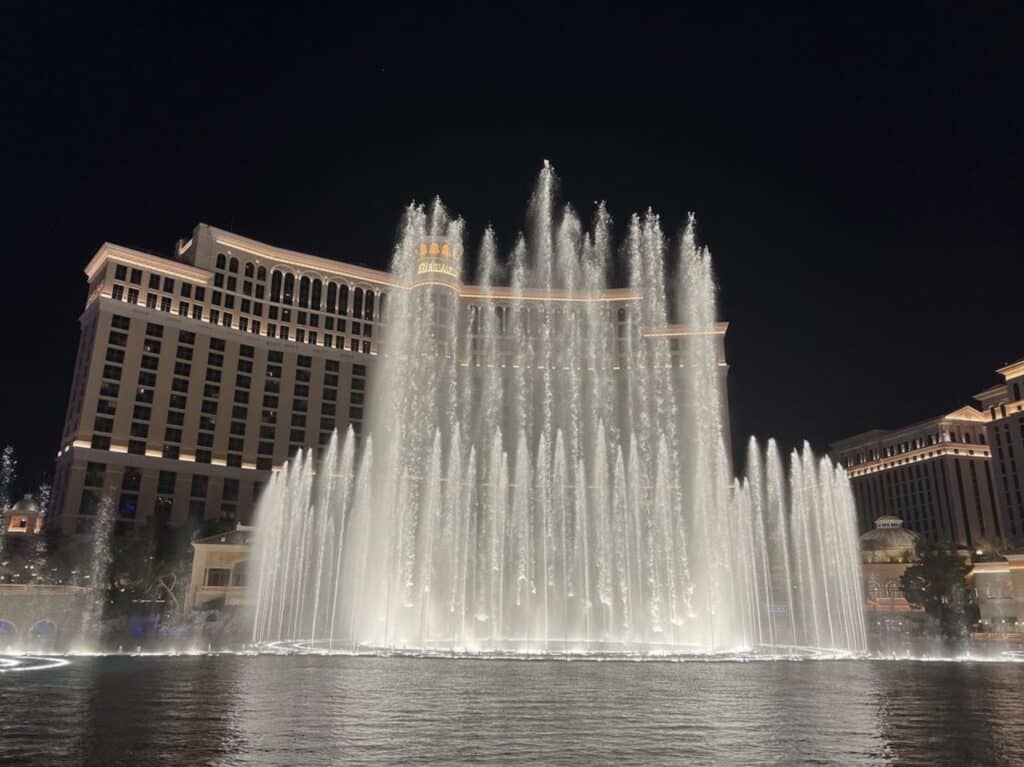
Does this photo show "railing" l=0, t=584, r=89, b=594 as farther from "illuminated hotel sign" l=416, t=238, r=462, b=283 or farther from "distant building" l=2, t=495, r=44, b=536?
"illuminated hotel sign" l=416, t=238, r=462, b=283

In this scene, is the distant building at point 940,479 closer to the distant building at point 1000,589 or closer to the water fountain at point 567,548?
the distant building at point 1000,589

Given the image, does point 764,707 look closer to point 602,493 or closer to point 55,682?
point 55,682

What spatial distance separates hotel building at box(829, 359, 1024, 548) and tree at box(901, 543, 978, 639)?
36483 mm

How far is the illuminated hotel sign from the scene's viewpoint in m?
79.9

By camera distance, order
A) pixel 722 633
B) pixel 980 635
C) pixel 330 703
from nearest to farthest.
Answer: pixel 330 703
pixel 722 633
pixel 980 635

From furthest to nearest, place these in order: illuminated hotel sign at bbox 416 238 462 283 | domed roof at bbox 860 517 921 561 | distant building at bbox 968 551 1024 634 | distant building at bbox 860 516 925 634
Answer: illuminated hotel sign at bbox 416 238 462 283 < domed roof at bbox 860 517 921 561 < distant building at bbox 860 516 925 634 < distant building at bbox 968 551 1024 634

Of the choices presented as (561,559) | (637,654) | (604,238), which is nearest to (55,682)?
(637,654)

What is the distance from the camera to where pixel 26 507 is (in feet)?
234

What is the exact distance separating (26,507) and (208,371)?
68.9 ft

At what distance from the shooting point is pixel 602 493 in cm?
3669

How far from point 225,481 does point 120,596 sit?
926 inches

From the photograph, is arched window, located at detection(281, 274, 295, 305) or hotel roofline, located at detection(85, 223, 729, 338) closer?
hotel roofline, located at detection(85, 223, 729, 338)

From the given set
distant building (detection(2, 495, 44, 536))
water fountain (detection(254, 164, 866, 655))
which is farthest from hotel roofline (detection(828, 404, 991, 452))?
distant building (detection(2, 495, 44, 536))

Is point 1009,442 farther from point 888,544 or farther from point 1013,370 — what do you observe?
point 888,544
